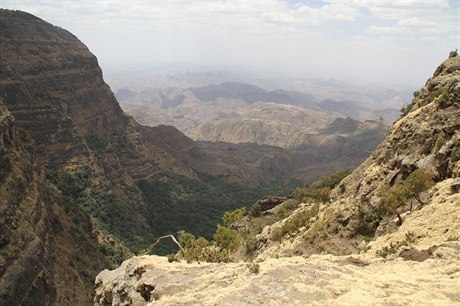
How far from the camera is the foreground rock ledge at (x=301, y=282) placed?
52.5 feet

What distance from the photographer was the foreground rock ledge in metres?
16.0

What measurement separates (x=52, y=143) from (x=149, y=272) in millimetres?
94502

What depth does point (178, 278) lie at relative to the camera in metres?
19.5

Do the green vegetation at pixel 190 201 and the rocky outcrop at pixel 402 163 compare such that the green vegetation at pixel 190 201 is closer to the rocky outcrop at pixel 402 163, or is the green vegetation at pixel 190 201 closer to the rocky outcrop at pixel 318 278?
the rocky outcrop at pixel 402 163

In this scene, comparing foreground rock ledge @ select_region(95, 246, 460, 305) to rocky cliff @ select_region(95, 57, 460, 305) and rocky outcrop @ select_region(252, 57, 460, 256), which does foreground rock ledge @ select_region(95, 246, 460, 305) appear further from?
rocky outcrop @ select_region(252, 57, 460, 256)

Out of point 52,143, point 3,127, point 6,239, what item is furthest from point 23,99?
point 6,239

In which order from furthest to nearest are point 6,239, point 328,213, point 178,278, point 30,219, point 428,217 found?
point 30,219 → point 6,239 → point 328,213 → point 428,217 → point 178,278

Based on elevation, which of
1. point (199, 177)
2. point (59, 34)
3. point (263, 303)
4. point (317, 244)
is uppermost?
point (59, 34)

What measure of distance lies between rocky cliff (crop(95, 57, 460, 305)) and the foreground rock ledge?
4 cm

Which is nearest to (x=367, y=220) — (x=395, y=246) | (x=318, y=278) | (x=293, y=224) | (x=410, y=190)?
(x=410, y=190)

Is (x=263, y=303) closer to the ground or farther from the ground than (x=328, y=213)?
farther from the ground

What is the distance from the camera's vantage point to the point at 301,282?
1703 centimetres

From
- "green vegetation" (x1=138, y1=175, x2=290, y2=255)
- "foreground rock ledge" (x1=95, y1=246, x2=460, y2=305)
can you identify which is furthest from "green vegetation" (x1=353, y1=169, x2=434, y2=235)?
"green vegetation" (x1=138, y1=175, x2=290, y2=255)

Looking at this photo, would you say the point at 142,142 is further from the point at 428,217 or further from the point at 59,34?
A: the point at 428,217
